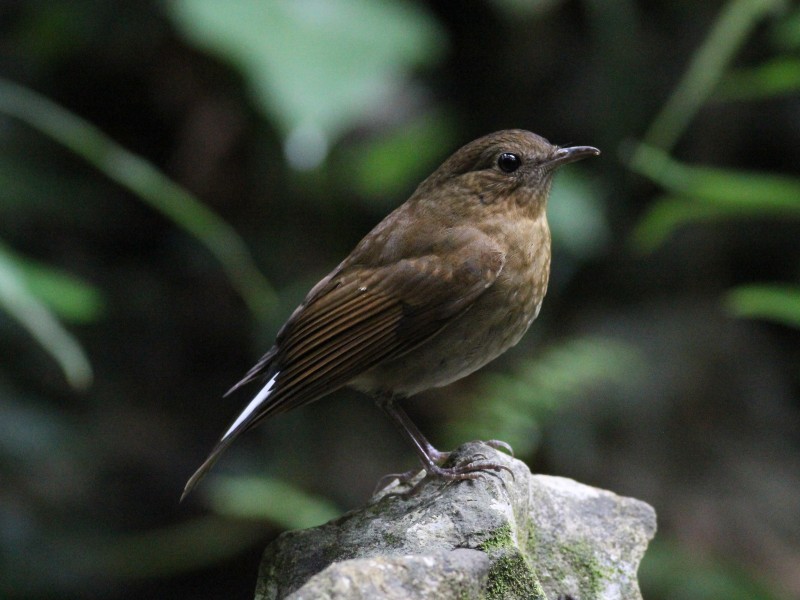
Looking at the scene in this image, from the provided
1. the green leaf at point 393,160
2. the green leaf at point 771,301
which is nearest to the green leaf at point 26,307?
the green leaf at point 393,160

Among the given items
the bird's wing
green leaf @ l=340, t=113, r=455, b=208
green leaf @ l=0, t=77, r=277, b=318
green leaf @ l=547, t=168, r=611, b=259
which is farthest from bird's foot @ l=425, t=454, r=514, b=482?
green leaf @ l=340, t=113, r=455, b=208

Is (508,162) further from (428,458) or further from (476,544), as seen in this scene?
(476,544)

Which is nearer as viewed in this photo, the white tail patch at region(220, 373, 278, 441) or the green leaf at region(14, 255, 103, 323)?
the white tail patch at region(220, 373, 278, 441)

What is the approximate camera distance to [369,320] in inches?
131

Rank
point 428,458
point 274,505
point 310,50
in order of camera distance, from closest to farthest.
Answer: point 428,458 → point 310,50 → point 274,505

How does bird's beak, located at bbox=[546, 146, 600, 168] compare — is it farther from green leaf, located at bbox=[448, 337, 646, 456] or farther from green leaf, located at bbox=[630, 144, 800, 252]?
green leaf, located at bbox=[448, 337, 646, 456]

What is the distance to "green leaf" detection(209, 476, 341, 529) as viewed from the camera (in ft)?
14.6

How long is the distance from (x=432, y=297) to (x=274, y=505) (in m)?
1.59

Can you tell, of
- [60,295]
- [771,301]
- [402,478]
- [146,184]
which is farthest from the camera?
[146,184]

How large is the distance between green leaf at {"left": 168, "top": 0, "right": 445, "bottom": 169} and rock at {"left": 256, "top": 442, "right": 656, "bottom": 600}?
139cm

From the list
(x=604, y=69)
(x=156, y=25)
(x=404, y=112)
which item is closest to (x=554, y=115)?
(x=604, y=69)

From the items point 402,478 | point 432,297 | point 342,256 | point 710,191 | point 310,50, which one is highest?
point 310,50

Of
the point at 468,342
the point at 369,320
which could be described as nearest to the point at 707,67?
the point at 468,342

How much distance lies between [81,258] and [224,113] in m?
1.08
